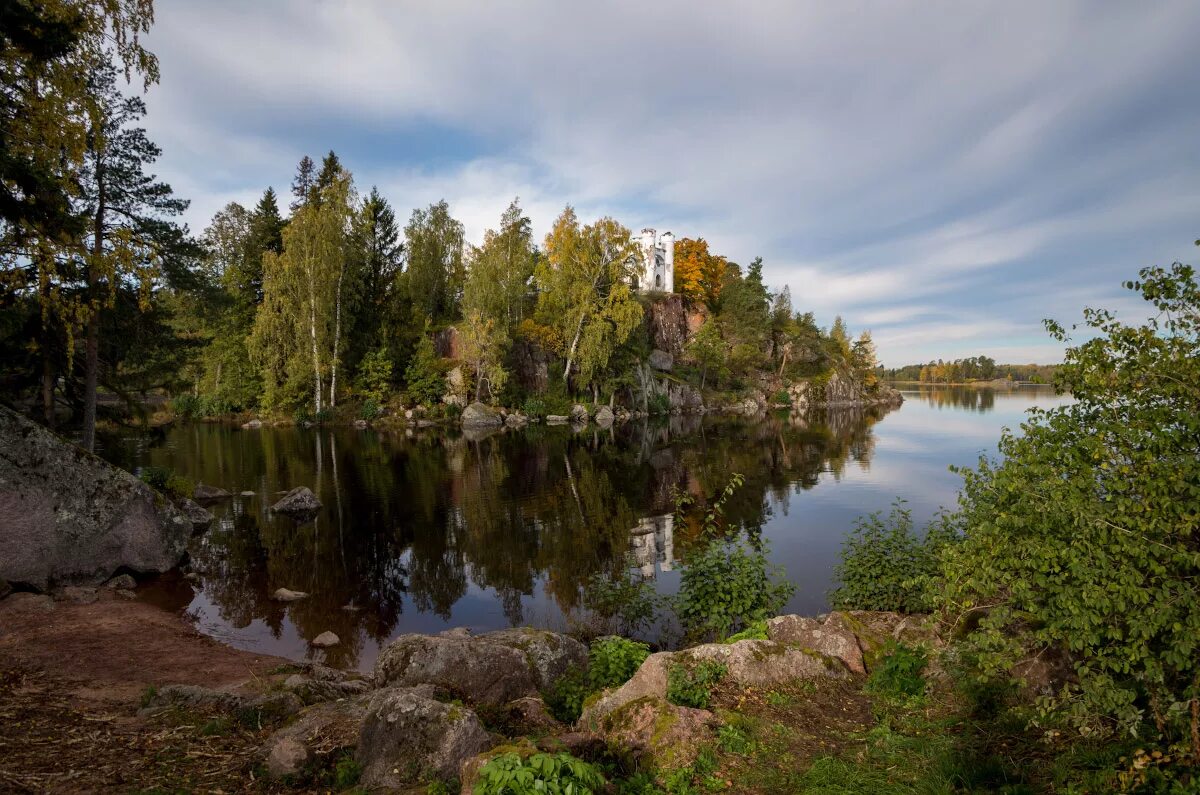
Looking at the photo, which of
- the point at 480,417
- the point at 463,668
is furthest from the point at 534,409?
the point at 463,668

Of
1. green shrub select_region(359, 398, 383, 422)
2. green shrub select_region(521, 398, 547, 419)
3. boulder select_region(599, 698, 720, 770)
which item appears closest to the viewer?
boulder select_region(599, 698, 720, 770)

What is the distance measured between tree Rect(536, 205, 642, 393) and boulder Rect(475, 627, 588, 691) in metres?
44.7

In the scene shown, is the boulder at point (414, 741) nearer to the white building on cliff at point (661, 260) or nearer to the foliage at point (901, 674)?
the foliage at point (901, 674)

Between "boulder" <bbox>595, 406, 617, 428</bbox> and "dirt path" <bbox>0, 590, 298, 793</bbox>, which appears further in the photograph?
"boulder" <bbox>595, 406, 617, 428</bbox>

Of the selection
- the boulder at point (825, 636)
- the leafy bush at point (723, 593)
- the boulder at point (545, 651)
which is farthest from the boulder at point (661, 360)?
the boulder at point (825, 636)

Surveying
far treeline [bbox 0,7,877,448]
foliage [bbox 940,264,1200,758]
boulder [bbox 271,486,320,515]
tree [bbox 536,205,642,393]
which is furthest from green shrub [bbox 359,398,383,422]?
foliage [bbox 940,264,1200,758]

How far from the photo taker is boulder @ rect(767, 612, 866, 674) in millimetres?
7504

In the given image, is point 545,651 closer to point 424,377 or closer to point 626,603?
point 626,603

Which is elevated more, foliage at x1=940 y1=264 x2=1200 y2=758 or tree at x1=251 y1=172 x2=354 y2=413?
tree at x1=251 y1=172 x2=354 y2=413

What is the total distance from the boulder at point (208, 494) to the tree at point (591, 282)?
114 feet

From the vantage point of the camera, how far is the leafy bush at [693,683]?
6336 millimetres

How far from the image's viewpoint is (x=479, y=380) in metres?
52.1

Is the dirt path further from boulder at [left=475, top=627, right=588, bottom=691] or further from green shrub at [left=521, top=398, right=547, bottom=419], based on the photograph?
green shrub at [left=521, top=398, right=547, bottom=419]

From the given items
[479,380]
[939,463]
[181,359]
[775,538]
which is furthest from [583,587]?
[479,380]
